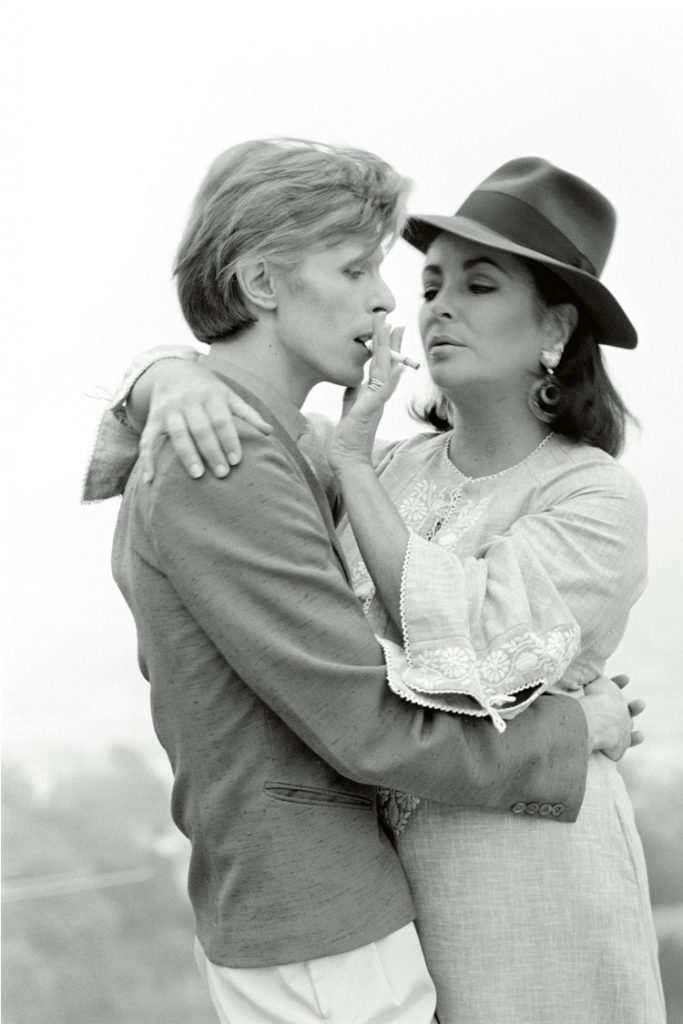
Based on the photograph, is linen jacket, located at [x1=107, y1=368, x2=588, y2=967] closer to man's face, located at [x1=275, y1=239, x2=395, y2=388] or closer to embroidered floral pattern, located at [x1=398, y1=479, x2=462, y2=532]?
man's face, located at [x1=275, y1=239, x2=395, y2=388]

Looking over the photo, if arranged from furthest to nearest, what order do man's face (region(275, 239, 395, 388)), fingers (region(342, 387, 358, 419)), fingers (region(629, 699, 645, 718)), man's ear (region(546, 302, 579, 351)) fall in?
1. man's ear (region(546, 302, 579, 351))
2. fingers (region(629, 699, 645, 718))
3. fingers (region(342, 387, 358, 419))
4. man's face (region(275, 239, 395, 388))

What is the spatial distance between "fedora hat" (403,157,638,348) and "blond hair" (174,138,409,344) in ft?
0.92

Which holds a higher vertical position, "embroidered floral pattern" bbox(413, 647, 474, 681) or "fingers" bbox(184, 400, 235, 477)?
"fingers" bbox(184, 400, 235, 477)

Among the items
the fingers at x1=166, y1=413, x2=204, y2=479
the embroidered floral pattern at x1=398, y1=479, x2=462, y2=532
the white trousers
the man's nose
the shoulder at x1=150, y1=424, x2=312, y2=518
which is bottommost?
the white trousers

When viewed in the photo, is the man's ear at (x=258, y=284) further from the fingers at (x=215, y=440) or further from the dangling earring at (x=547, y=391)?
the dangling earring at (x=547, y=391)

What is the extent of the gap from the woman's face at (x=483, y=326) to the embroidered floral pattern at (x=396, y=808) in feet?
2.12

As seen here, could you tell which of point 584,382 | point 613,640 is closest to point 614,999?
point 613,640

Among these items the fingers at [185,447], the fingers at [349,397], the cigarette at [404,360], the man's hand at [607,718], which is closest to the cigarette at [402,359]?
the cigarette at [404,360]

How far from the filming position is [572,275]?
180 cm

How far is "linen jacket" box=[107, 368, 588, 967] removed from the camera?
4.25 ft

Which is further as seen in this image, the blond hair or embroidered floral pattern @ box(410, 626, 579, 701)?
the blond hair

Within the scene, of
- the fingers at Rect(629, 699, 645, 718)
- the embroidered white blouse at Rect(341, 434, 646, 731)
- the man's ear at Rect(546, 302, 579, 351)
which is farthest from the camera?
the man's ear at Rect(546, 302, 579, 351)

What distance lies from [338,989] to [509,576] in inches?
21.4

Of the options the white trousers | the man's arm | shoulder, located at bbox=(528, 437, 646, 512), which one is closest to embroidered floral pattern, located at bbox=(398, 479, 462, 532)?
shoulder, located at bbox=(528, 437, 646, 512)
